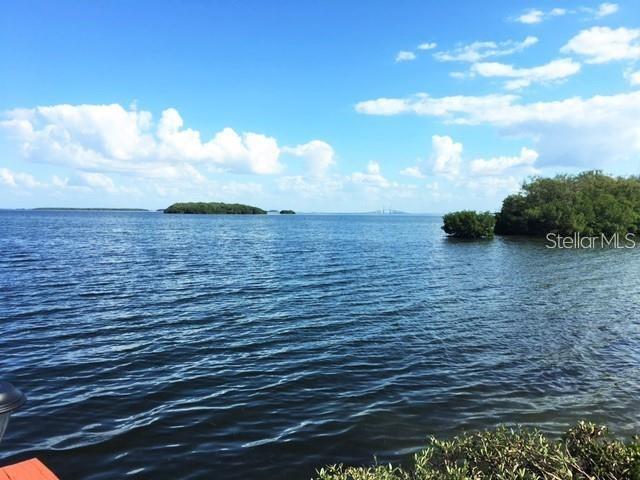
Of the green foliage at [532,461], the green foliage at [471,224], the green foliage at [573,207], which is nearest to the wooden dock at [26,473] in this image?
the green foliage at [532,461]

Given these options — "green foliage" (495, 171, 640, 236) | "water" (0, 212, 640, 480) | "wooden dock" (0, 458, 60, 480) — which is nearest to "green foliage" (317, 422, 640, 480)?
"water" (0, 212, 640, 480)

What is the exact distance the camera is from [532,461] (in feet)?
20.1

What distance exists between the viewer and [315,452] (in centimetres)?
980

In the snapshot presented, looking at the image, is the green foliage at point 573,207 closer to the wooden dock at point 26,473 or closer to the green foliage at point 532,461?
the green foliage at point 532,461

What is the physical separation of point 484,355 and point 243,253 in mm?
39937

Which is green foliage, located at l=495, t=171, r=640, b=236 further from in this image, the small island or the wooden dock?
the wooden dock

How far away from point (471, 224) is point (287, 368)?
231ft

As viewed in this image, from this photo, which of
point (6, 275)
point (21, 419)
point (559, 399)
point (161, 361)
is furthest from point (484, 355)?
point (6, 275)

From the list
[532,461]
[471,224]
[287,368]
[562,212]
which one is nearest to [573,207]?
[562,212]

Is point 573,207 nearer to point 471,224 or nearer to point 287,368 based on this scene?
point 471,224

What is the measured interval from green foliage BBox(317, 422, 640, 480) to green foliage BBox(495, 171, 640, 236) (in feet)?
261

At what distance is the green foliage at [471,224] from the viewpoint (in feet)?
258

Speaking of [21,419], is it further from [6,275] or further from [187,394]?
[6,275]

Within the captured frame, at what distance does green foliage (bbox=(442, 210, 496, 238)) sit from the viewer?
258 feet
